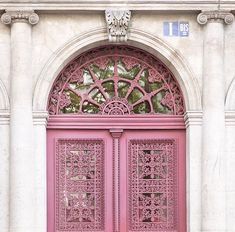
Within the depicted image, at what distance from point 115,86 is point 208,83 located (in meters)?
1.37

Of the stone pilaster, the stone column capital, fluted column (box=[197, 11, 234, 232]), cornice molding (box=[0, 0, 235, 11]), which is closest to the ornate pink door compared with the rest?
the stone pilaster

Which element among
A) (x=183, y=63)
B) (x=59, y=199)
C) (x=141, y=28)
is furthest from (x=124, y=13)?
(x=59, y=199)

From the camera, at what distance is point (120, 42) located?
459 inches

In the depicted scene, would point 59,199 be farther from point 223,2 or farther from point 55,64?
point 223,2

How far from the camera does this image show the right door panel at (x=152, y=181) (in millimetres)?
11820

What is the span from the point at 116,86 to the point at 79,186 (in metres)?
1.49

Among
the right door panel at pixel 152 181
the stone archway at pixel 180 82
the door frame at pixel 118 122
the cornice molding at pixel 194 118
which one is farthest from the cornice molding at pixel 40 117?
the cornice molding at pixel 194 118

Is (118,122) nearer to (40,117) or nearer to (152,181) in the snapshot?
(152,181)

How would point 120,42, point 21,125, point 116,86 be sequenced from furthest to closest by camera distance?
1. point 116,86
2. point 120,42
3. point 21,125

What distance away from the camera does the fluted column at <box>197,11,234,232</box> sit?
445 inches

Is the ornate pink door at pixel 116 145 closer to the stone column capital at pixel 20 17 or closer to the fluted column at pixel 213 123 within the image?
the fluted column at pixel 213 123

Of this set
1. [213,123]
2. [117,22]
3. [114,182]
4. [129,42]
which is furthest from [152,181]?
[117,22]

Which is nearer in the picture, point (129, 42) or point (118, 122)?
point (129, 42)

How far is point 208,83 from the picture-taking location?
1141cm
